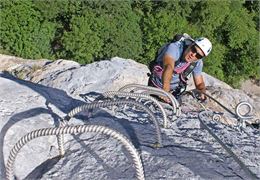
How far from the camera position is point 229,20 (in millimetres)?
25078

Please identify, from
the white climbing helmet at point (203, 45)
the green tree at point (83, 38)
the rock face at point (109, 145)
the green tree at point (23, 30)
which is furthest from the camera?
the green tree at point (83, 38)

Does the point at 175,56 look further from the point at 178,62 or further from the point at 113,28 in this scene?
the point at 113,28

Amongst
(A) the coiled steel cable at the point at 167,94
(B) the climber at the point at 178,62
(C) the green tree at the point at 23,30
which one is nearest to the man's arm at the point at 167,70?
(B) the climber at the point at 178,62

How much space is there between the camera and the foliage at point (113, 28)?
70.8ft

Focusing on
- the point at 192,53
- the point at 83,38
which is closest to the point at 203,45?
the point at 192,53

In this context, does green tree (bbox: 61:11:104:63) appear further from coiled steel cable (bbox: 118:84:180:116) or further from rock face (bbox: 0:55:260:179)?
coiled steel cable (bbox: 118:84:180:116)

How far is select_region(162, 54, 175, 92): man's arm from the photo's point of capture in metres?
5.42

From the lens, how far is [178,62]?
18.7ft

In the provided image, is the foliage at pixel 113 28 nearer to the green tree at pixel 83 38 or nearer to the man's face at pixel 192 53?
the green tree at pixel 83 38

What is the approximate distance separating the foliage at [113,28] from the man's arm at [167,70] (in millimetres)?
16488

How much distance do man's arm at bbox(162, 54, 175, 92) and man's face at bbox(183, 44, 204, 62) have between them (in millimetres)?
213

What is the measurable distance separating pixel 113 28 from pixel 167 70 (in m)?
17.0

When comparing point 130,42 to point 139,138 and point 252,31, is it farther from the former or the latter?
point 139,138

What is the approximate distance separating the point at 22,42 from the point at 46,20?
1477 mm
